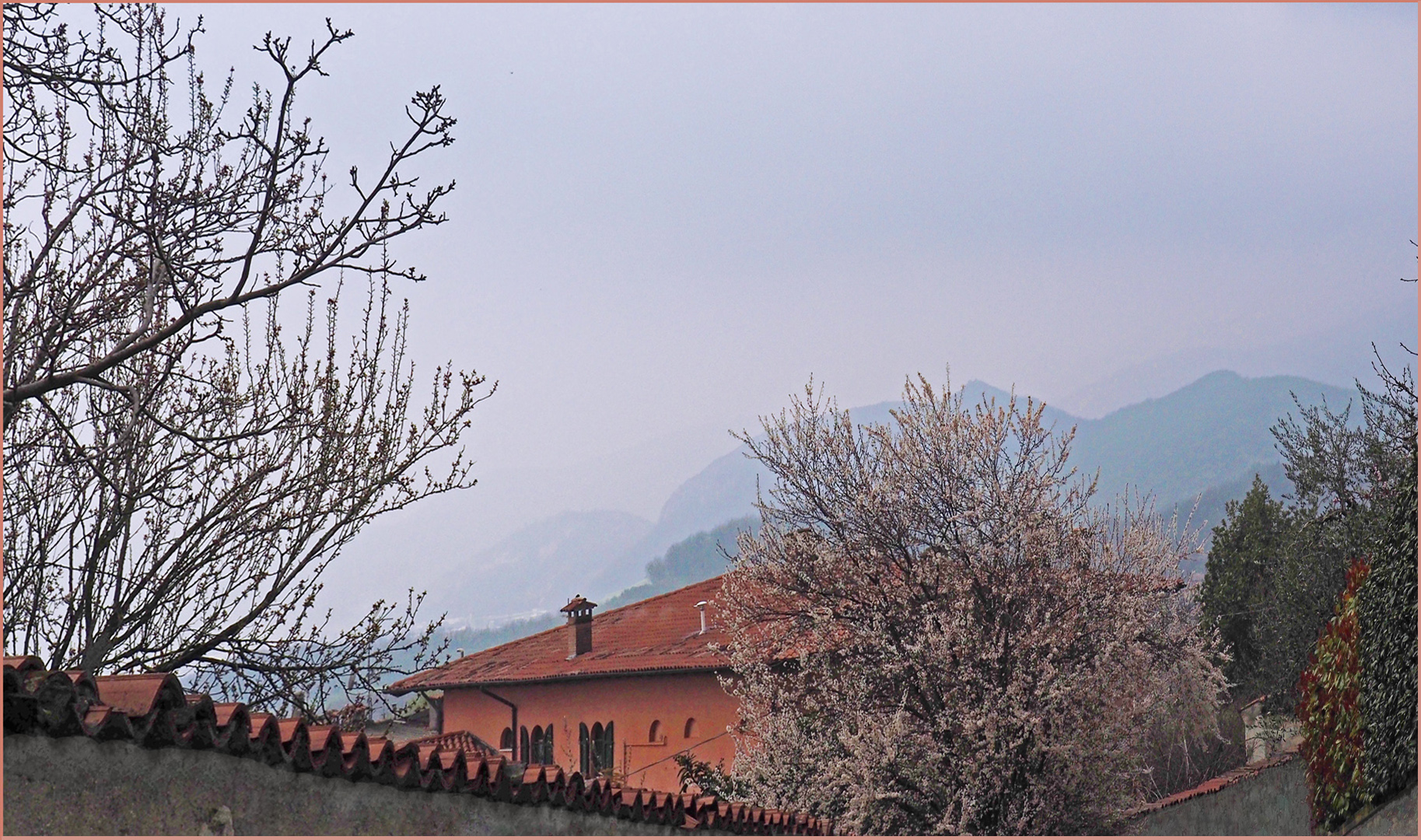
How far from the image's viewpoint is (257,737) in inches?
197

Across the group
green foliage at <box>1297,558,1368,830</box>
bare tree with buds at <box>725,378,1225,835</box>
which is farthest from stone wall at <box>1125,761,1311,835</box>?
green foliage at <box>1297,558,1368,830</box>

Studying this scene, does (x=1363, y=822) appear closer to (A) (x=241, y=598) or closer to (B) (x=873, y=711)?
(B) (x=873, y=711)

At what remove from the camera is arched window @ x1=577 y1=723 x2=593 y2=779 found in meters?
30.1

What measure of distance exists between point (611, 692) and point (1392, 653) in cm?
2167

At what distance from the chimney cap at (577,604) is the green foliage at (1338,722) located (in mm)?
21521

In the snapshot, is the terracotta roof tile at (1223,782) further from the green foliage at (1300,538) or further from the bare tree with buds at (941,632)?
the bare tree with buds at (941,632)

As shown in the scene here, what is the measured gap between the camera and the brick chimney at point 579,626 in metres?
33.7

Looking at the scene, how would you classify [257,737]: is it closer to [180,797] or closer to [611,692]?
[180,797]

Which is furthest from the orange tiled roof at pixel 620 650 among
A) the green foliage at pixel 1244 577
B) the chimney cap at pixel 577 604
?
the green foliage at pixel 1244 577

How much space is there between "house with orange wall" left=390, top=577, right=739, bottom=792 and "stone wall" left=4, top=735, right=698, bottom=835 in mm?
18557

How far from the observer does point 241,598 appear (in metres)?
8.49

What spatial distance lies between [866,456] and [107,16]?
1162 cm

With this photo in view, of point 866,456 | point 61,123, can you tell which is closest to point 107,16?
point 61,123

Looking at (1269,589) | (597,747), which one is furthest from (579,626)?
(1269,589)
